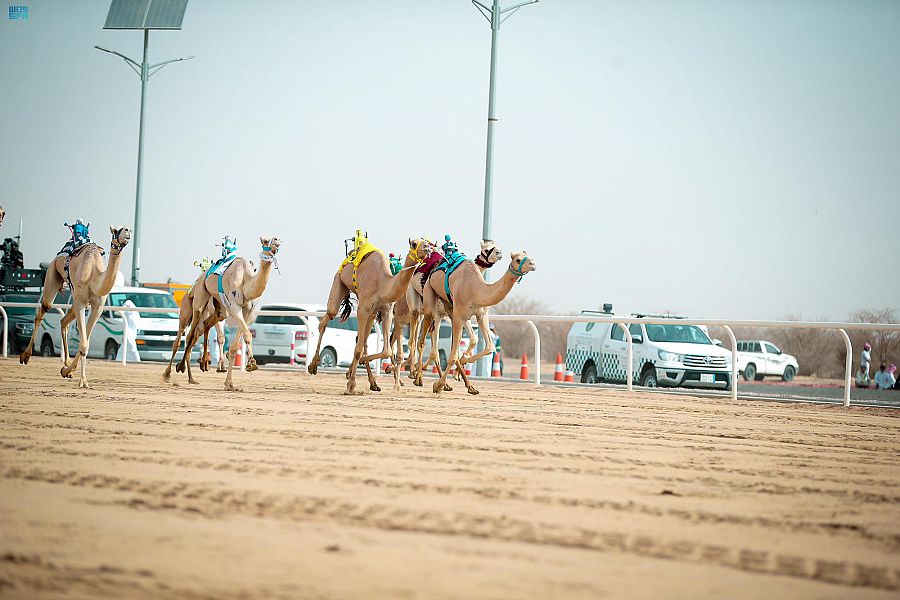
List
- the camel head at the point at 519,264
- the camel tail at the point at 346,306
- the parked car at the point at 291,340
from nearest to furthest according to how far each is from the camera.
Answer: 1. the camel head at the point at 519,264
2. the camel tail at the point at 346,306
3. the parked car at the point at 291,340

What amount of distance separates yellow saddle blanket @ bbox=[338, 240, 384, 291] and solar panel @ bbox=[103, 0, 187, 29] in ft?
76.3

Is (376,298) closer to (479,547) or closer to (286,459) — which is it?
(286,459)

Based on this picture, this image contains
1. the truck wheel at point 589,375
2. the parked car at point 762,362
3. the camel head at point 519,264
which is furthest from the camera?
the parked car at point 762,362

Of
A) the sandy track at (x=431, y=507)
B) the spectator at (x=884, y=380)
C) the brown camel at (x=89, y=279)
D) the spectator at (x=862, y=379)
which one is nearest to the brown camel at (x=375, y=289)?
the brown camel at (x=89, y=279)

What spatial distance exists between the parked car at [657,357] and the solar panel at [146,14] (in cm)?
2015

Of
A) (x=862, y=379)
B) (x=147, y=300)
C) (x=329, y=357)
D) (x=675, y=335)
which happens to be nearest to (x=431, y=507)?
(x=675, y=335)

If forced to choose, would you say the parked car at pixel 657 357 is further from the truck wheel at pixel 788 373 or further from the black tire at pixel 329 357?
the truck wheel at pixel 788 373

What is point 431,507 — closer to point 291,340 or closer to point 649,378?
point 649,378

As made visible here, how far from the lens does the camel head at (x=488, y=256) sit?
17469 millimetres

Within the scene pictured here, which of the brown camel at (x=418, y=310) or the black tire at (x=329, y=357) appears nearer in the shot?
the brown camel at (x=418, y=310)

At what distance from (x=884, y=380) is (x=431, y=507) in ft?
85.8

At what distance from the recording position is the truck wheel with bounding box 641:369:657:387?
23484 mm

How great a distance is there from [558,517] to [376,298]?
10540 mm

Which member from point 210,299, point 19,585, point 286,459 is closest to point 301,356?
point 210,299
